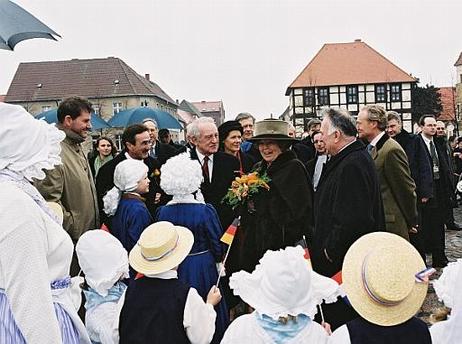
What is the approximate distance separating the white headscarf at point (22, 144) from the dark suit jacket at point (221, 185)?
3.36m

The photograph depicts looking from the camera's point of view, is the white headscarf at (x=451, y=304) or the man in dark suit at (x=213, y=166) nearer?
the white headscarf at (x=451, y=304)

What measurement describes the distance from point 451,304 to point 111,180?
3.89 meters

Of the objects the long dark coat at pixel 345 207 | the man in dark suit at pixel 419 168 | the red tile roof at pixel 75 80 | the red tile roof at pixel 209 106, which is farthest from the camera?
the red tile roof at pixel 209 106

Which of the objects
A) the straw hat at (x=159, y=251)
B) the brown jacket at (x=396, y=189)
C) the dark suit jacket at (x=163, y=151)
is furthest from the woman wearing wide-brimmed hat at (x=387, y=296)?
the dark suit jacket at (x=163, y=151)

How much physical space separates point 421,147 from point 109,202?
14.9 feet

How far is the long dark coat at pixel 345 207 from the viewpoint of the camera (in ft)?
13.3

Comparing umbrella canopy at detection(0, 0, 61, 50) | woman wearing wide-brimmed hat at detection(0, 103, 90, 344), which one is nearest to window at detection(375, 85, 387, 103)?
umbrella canopy at detection(0, 0, 61, 50)

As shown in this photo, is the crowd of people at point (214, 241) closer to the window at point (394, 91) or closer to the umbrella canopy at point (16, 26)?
the umbrella canopy at point (16, 26)

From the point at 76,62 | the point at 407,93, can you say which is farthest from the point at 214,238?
the point at 76,62

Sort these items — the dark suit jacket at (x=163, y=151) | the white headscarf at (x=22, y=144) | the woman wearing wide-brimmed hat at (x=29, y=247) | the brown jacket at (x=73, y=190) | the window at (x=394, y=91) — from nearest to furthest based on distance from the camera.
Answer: the woman wearing wide-brimmed hat at (x=29, y=247) → the white headscarf at (x=22, y=144) → the brown jacket at (x=73, y=190) → the dark suit jacket at (x=163, y=151) → the window at (x=394, y=91)

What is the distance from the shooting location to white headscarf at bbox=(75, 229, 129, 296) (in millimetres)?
3535

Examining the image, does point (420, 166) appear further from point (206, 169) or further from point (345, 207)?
point (345, 207)

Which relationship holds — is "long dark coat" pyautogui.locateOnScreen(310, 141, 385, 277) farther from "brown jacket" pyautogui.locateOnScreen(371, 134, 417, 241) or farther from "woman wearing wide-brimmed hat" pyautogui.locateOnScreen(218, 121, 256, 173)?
"woman wearing wide-brimmed hat" pyautogui.locateOnScreen(218, 121, 256, 173)

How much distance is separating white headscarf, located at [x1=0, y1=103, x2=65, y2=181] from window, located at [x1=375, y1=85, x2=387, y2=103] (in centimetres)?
5173
